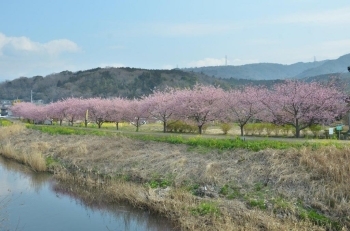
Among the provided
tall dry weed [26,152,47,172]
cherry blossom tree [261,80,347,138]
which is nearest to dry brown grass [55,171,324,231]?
tall dry weed [26,152,47,172]

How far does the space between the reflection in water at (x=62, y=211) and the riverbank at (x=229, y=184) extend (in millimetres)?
569

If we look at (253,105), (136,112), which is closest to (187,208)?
(253,105)

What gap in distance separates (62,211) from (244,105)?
21690 millimetres

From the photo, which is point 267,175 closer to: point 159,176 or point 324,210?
point 324,210

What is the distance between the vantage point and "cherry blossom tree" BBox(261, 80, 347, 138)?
97.0 feet

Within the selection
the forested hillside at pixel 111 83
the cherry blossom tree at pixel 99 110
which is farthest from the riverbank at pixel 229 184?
the forested hillside at pixel 111 83

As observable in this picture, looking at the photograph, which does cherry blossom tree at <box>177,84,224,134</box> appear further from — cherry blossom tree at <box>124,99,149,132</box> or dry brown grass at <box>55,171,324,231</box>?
dry brown grass at <box>55,171,324,231</box>

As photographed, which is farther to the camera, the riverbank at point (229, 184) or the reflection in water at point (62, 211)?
the reflection in water at point (62, 211)

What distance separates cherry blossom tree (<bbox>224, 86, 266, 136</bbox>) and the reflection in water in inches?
718

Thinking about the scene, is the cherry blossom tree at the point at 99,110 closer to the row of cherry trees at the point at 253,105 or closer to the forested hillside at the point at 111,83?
the row of cherry trees at the point at 253,105

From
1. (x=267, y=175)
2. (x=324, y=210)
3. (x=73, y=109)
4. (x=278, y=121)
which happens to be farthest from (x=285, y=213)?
(x=73, y=109)

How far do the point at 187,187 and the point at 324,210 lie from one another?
5.91 m

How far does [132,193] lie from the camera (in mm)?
15984

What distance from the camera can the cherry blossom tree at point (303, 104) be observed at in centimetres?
2958
